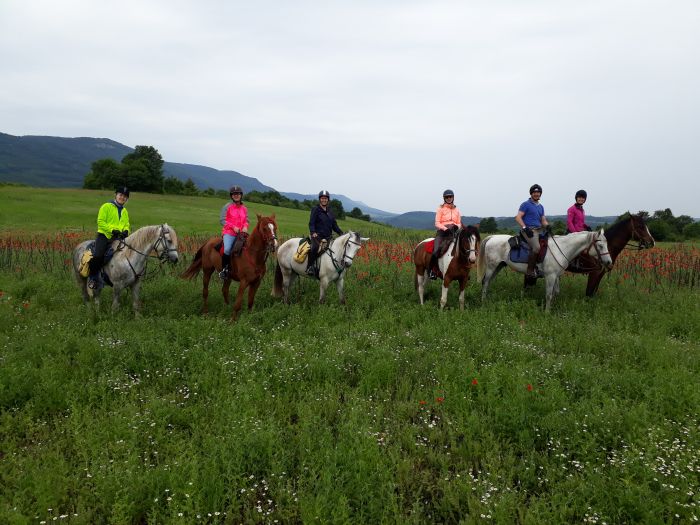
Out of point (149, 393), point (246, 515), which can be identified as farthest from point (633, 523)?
point (149, 393)

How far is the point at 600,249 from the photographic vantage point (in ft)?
28.9

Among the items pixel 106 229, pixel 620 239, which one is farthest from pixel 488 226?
pixel 106 229

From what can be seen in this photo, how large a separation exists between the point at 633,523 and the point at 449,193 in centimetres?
736

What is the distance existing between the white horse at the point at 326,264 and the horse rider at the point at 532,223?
4.11 m

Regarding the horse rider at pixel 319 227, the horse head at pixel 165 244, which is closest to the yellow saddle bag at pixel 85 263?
the horse head at pixel 165 244

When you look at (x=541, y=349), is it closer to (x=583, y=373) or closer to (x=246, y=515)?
(x=583, y=373)

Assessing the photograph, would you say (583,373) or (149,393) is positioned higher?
(583,373)

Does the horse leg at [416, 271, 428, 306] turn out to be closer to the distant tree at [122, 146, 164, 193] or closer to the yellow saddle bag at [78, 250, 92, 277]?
the yellow saddle bag at [78, 250, 92, 277]

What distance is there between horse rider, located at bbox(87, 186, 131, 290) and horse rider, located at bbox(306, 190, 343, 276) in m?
4.26

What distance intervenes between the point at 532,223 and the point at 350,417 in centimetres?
756

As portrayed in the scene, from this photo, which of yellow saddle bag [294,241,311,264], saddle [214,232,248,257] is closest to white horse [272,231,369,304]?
yellow saddle bag [294,241,311,264]

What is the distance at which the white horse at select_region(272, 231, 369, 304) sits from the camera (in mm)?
9086

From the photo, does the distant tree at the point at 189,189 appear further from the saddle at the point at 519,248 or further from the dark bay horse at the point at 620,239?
the dark bay horse at the point at 620,239

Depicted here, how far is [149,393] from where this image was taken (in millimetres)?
5180
